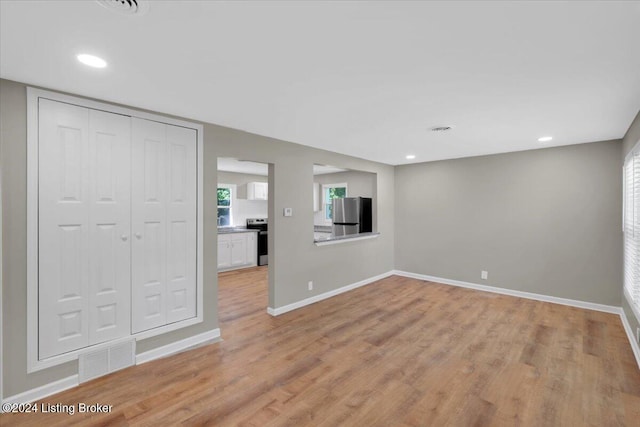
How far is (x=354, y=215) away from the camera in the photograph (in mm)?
5957

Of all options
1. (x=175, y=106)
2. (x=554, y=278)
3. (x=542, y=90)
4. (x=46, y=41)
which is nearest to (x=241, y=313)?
(x=175, y=106)

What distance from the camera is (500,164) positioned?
4.87 metres

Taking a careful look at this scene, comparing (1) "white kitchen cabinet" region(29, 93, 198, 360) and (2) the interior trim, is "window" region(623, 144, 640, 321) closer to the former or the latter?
(2) the interior trim

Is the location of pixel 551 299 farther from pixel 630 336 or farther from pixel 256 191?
pixel 256 191

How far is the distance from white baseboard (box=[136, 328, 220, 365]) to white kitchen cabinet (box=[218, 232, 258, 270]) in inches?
133

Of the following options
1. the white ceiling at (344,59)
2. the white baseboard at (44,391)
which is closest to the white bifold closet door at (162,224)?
the white ceiling at (344,59)

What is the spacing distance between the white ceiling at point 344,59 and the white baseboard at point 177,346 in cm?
226

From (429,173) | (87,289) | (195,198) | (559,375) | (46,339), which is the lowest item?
(559,375)

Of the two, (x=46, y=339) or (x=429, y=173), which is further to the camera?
(x=429, y=173)

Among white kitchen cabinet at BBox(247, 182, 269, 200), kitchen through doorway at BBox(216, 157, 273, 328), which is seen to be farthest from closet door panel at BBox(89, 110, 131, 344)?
white kitchen cabinet at BBox(247, 182, 269, 200)

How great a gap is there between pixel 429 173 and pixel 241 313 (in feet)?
13.6

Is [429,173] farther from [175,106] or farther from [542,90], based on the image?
[175,106]

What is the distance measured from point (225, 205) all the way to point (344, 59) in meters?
6.35

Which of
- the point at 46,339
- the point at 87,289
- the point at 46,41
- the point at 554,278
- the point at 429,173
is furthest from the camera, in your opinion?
the point at 429,173
